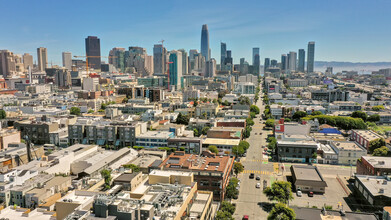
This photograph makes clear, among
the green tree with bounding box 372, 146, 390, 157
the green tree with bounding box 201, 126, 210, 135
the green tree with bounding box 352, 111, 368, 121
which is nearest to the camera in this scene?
the green tree with bounding box 372, 146, 390, 157

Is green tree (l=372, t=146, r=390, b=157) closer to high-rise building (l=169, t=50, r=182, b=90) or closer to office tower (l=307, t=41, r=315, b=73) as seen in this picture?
high-rise building (l=169, t=50, r=182, b=90)

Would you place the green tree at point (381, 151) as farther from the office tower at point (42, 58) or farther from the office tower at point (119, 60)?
the office tower at point (42, 58)

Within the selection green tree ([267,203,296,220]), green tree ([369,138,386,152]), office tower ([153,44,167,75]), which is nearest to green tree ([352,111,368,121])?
green tree ([369,138,386,152])

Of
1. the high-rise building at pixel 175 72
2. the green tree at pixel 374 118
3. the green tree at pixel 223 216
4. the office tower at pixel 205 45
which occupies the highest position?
the office tower at pixel 205 45

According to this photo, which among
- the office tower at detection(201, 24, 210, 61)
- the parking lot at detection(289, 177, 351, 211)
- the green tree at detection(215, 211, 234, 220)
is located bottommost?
the parking lot at detection(289, 177, 351, 211)

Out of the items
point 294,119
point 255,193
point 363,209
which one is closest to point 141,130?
point 255,193

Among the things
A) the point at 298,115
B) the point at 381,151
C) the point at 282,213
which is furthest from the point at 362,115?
the point at 282,213

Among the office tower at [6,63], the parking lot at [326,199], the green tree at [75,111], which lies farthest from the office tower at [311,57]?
the parking lot at [326,199]

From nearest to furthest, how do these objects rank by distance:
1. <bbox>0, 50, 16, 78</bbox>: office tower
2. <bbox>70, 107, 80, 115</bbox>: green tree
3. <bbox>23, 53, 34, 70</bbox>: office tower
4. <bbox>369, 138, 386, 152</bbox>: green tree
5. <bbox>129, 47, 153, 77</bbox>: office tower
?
<bbox>369, 138, 386, 152</bbox>: green tree, <bbox>70, 107, 80, 115</bbox>: green tree, <bbox>0, 50, 16, 78</bbox>: office tower, <bbox>129, 47, 153, 77</bbox>: office tower, <bbox>23, 53, 34, 70</bbox>: office tower

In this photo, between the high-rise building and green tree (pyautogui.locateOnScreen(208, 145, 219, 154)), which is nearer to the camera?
green tree (pyautogui.locateOnScreen(208, 145, 219, 154))
